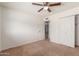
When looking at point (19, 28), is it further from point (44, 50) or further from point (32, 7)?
point (44, 50)

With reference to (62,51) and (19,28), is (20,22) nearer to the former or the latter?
(19,28)

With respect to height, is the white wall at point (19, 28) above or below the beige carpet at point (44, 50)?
above

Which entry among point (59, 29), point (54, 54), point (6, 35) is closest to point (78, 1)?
point (59, 29)

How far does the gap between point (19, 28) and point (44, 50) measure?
1.68ft

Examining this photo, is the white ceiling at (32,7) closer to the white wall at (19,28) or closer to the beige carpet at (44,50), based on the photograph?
the white wall at (19,28)

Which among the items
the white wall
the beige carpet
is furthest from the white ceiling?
the beige carpet

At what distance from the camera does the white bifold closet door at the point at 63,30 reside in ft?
4.91

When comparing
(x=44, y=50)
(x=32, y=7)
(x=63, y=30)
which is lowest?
(x=44, y=50)

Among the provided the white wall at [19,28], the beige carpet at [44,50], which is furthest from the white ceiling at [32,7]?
the beige carpet at [44,50]

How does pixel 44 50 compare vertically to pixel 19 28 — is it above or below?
below

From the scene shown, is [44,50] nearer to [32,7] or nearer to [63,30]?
[63,30]

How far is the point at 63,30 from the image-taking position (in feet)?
4.95

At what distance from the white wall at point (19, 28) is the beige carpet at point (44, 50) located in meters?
0.08

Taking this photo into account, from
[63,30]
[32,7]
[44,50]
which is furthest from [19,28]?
[63,30]
